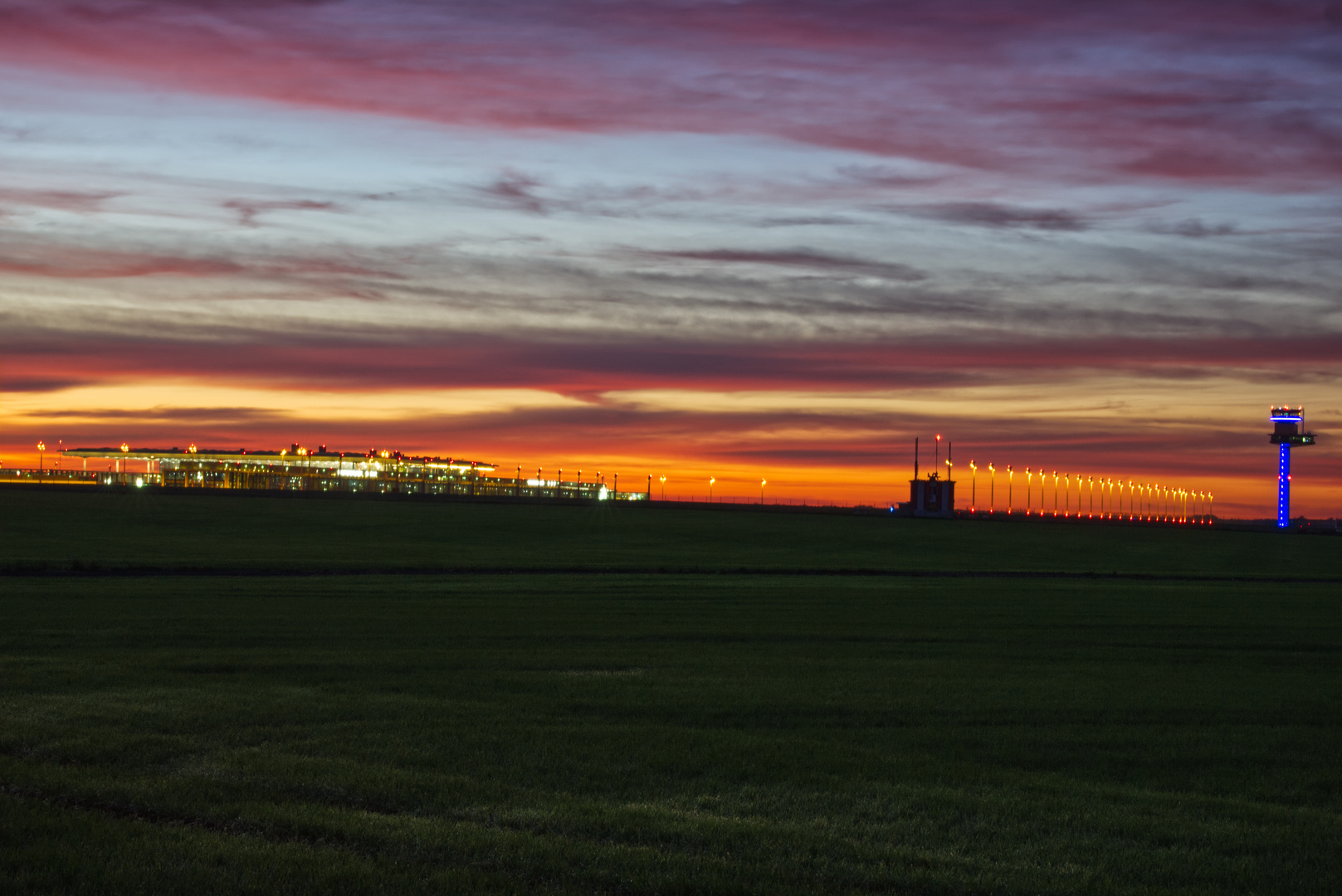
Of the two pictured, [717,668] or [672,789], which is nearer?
[672,789]

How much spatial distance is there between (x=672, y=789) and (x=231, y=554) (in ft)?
133

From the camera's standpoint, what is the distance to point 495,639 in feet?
66.1

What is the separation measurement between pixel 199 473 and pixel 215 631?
7011 inches

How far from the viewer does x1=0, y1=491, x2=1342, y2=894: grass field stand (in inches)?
323

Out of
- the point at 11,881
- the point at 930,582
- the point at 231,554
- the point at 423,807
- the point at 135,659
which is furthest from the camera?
the point at 231,554

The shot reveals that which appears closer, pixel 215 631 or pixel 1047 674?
pixel 1047 674

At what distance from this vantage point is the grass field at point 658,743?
820 cm

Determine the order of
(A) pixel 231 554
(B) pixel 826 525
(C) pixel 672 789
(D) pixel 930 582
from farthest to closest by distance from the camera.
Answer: (B) pixel 826 525
(A) pixel 231 554
(D) pixel 930 582
(C) pixel 672 789

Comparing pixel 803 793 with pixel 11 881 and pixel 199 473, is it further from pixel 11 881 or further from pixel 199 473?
pixel 199 473

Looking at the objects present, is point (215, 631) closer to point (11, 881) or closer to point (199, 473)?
point (11, 881)

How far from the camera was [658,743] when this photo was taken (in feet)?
39.0

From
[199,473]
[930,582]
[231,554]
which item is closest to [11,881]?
[930,582]

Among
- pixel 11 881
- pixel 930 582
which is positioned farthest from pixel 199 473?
pixel 11 881

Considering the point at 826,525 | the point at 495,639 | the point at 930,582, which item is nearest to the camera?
the point at 495,639
